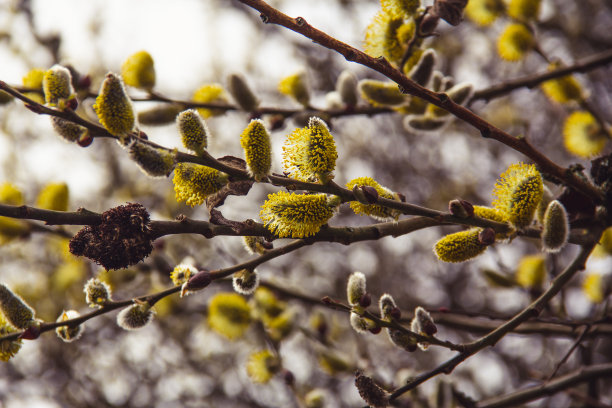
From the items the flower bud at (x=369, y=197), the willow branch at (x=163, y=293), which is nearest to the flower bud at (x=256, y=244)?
the willow branch at (x=163, y=293)

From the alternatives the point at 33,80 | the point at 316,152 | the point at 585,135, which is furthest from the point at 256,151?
the point at 585,135

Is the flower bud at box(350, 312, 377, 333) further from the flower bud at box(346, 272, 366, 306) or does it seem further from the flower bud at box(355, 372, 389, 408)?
the flower bud at box(355, 372, 389, 408)

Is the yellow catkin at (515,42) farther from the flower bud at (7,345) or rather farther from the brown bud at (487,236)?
the flower bud at (7,345)

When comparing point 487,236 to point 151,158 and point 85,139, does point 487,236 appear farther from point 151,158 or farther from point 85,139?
point 85,139

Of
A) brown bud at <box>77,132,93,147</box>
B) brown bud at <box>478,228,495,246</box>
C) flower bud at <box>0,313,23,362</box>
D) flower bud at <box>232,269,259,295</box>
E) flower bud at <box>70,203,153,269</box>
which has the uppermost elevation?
brown bud at <box>478,228,495,246</box>

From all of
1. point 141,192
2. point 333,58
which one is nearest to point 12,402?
point 141,192

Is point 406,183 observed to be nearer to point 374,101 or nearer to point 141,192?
point 141,192

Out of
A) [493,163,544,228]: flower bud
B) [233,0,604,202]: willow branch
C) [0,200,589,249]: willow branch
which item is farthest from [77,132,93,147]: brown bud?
[493,163,544,228]: flower bud
